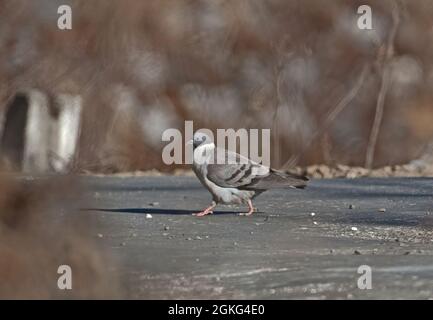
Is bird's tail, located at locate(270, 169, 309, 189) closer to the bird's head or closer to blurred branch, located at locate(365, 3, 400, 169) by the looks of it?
the bird's head

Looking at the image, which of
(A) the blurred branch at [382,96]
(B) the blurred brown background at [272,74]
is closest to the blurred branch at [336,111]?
(B) the blurred brown background at [272,74]

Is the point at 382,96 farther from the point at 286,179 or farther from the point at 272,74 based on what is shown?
the point at 286,179

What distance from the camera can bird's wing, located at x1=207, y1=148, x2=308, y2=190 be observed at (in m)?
8.48

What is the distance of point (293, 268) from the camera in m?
5.98

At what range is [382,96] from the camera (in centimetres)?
1530

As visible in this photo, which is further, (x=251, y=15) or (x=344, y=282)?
(x=251, y=15)

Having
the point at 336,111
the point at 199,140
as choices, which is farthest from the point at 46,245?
the point at 336,111

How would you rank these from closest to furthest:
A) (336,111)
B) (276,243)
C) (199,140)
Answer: (276,243)
(199,140)
(336,111)

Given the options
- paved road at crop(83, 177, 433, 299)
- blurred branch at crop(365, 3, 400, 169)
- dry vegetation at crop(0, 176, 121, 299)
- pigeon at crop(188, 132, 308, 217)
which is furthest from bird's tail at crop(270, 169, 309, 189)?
blurred branch at crop(365, 3, 400, 169)

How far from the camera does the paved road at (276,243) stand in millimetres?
5477

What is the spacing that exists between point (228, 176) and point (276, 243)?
1.51 metres
